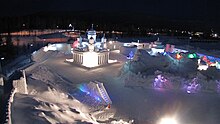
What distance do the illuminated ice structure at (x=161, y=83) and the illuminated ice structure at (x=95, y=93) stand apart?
15.8 ft

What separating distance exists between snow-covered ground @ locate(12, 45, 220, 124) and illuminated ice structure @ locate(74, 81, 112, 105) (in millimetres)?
447

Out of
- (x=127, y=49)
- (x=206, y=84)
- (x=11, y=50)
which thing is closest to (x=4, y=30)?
(x=11, y=50)

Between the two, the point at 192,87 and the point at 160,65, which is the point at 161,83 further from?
the point at 160,65

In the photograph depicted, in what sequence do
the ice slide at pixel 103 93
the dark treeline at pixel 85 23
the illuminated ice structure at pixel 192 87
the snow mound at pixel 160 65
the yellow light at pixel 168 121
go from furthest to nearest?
1. the dark treeline at pixel 85 23
2. the snow mound at pixel 160 65
3. the illuminated ice structure at pixel 192 87
4. the ice slide at pixel 103 93
5. the yellow light at pixel 168 121

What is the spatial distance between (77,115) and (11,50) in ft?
84.7

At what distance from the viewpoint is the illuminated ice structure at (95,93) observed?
58.1 feet

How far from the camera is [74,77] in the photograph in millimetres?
22125

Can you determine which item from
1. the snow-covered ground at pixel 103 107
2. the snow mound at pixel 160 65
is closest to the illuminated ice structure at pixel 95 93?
the snow-covered ground at pixel 103 107

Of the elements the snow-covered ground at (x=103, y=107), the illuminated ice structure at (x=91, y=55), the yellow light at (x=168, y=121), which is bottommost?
the yellow light at (x=168, y=121)

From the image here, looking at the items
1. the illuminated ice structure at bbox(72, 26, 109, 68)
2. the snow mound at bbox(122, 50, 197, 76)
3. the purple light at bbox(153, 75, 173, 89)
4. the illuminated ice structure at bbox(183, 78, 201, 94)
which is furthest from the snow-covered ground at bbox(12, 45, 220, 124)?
the illuminated ice structure at bbox(72, 26, 109, 68)

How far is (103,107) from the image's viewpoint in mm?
16859

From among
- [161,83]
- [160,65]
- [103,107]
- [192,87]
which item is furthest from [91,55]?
[192,87]

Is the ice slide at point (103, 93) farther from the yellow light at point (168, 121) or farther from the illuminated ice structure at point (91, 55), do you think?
the illuminated ice structure at point (91, 55)

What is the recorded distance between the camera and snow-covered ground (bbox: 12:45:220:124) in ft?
38.6
